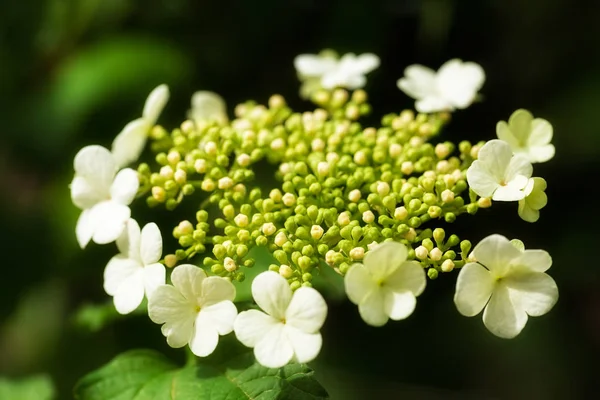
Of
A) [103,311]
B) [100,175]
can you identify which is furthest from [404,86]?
[103,311]

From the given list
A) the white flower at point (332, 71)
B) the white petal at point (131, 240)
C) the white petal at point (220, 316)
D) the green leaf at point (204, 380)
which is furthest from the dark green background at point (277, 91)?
the white petal at point (220, 316)

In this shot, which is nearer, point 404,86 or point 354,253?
point 354,253

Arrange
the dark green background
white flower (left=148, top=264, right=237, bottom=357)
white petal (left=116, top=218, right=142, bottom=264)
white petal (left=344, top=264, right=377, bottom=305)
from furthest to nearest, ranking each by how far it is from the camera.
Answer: the dark green background, white petal (left=116, top=218, right=142, bottom=264), white flower (left=148, top=264, right=237, bottom=357), white petal (left=344, top=264, right=377, bottom=305)

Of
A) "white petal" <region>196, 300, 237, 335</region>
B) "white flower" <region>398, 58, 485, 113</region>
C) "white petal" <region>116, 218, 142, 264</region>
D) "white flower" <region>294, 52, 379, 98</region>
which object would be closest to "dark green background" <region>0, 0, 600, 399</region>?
"white flower" <region>294, 52, 379, 98</region>

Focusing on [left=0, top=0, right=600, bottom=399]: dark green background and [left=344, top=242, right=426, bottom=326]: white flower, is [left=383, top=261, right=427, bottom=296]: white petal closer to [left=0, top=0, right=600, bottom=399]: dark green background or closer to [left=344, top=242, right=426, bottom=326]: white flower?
[left=344, top=242, right=426, bottom=326]: white flower

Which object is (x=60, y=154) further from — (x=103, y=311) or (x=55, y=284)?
(x=103, y=311)

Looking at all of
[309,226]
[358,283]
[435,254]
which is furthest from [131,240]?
[435,254]
